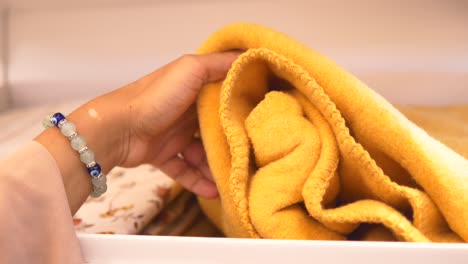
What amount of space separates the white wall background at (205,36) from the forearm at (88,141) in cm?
44

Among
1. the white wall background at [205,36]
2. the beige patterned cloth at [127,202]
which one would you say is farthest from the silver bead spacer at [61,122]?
the white wall background at [205,36]

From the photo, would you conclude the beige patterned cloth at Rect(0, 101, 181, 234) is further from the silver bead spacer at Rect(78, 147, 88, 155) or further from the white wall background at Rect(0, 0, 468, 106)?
the white wall background at Rect(0, 0, 468, 106)

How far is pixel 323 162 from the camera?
0.50 m

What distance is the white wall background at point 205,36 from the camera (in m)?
0.98

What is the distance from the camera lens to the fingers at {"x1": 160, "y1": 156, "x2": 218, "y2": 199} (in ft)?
2.36

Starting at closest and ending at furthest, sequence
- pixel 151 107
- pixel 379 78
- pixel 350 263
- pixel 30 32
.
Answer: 1. pixel 350 263
2. pixel 151 107
3. pixel 379 78
4. pixel 30 32

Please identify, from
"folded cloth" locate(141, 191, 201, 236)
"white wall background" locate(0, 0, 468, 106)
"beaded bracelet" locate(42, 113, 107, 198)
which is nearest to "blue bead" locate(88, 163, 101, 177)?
"beaded bracelet" locate(42, 113, 107, 198)

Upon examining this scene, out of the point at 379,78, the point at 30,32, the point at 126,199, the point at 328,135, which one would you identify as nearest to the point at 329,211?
the point at 328,135

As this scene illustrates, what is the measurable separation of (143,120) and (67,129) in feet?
0.36

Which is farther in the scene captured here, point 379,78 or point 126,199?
point 379,78

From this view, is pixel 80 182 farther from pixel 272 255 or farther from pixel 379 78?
pixel 379 78

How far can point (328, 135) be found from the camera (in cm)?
51

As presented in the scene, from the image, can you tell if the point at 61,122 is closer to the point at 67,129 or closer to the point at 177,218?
the point at 67,129

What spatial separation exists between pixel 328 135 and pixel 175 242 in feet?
0.62
